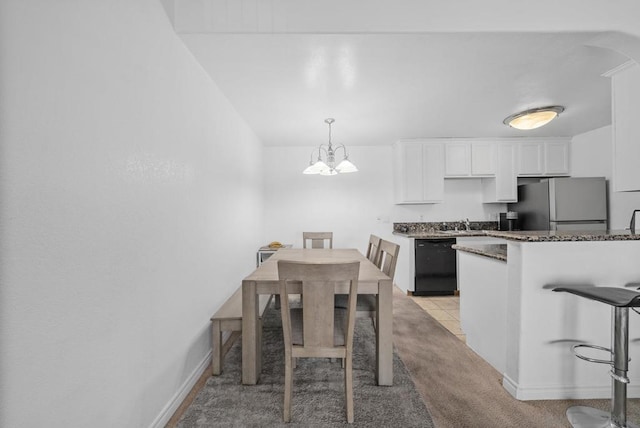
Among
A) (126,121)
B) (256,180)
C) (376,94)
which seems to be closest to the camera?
(126,121)

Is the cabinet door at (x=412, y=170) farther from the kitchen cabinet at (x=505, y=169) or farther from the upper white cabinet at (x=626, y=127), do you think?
the upper white cabinet at (x=626, y=127)

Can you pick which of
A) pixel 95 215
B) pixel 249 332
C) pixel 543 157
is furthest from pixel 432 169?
pixel 95 215

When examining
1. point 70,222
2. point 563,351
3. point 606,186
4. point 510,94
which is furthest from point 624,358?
point 606,186

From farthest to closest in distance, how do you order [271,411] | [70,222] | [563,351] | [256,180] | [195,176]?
[256,180] < [195,176] < [563,351] < [271,411] < [70,222]

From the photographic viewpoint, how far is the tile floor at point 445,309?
3025mm

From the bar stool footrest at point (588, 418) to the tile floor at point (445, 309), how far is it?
1.02 m

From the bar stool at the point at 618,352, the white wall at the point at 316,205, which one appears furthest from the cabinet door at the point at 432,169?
the bar stool at the point at 618,352

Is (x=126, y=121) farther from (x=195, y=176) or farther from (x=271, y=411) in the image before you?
(x=271, y=411)

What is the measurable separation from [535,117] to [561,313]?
2.18m

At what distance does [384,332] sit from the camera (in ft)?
6.30

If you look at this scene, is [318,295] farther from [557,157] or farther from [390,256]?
[557,157]

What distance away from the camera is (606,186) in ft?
12.7

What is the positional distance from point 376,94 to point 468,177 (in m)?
2.68

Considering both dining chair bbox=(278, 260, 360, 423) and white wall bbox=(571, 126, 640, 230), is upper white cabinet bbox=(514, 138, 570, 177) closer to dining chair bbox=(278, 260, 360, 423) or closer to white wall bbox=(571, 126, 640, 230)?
white wall bbox=(571, 126, 640, 230)
